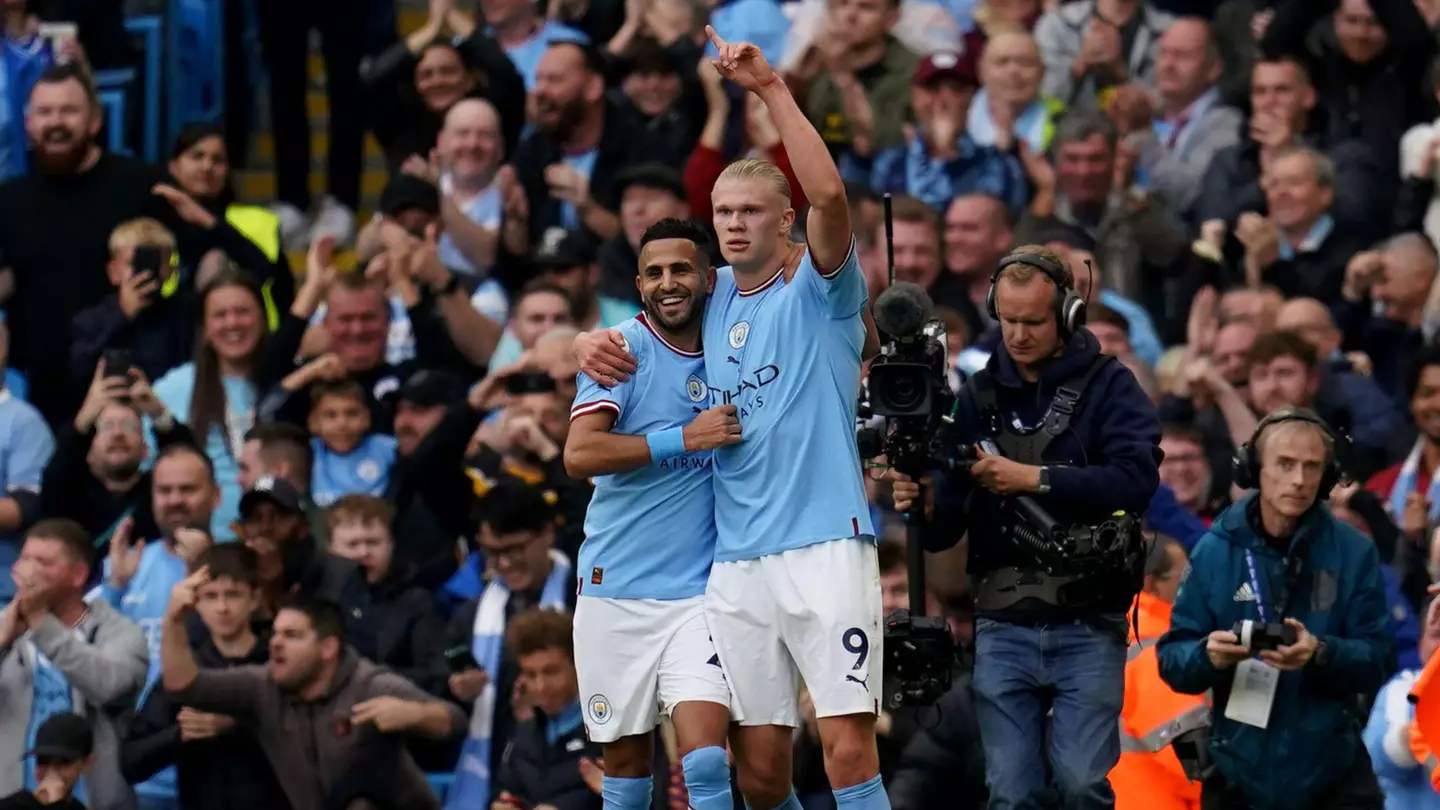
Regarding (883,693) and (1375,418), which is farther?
(1375,418)

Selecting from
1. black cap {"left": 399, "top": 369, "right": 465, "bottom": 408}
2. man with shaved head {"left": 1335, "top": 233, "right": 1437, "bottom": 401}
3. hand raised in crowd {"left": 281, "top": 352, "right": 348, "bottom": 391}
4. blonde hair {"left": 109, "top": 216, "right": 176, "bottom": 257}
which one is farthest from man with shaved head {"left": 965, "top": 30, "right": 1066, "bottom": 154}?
blonde hair {"left": 109, "top": 216, "right": 176, "bottom": 257}

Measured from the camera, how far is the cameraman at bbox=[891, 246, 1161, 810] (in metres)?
9.61

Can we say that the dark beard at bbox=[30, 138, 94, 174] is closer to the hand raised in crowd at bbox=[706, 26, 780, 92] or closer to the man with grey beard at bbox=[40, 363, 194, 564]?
the man with grey beard at bbox=[40, 363, 194, 564]

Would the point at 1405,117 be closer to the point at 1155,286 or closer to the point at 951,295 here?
the point at 1155,286

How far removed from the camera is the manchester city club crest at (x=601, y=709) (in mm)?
9453

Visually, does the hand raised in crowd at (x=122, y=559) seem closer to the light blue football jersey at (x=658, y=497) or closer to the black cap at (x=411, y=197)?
the black cap at (x=411, y=197)

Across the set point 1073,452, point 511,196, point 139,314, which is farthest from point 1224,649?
point 139,314

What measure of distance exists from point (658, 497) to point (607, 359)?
51 centimetres

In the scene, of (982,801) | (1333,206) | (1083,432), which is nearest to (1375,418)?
(1333,206)

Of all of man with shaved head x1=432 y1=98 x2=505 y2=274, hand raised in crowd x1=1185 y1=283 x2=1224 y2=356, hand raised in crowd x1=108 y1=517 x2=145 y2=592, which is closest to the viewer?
hand raised in crowd x1=108 y1=517 x2=145 y2=592

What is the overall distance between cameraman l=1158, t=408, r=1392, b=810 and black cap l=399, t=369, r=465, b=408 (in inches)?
196

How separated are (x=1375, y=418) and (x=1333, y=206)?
1765 millimetres

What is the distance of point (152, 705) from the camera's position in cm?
1261

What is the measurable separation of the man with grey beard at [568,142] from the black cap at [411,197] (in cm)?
50
